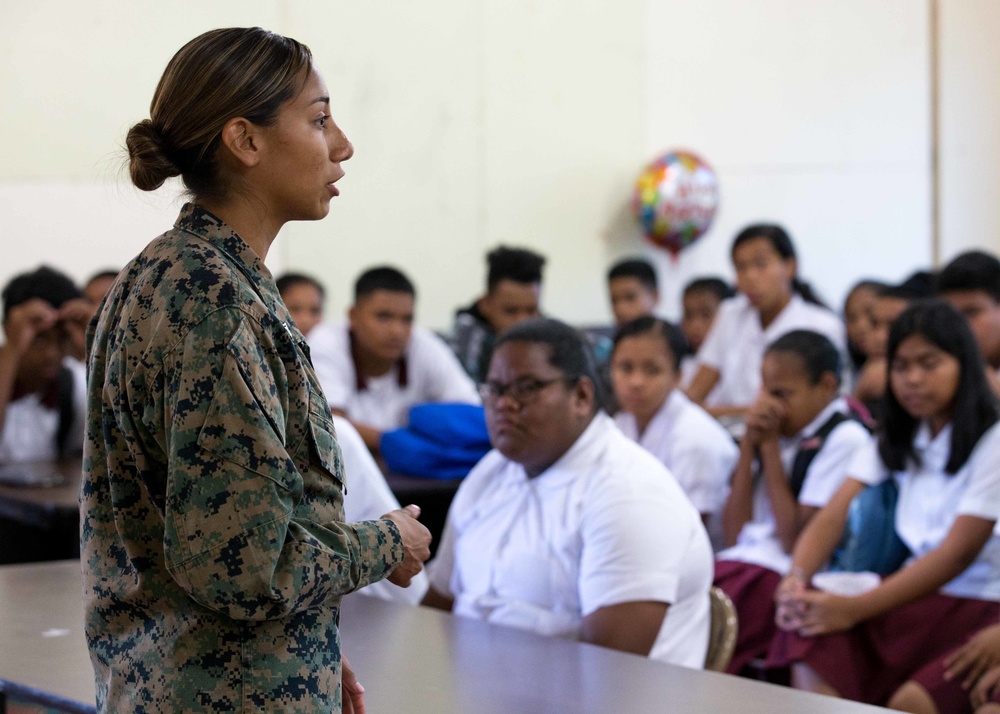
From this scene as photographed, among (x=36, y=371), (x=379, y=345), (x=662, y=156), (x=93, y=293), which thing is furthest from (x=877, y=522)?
(x=662, y=156)

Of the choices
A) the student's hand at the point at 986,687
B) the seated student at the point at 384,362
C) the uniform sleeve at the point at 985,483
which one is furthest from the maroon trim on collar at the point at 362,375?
the student's hand at the point at 986,687

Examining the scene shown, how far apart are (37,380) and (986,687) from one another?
2.89 m

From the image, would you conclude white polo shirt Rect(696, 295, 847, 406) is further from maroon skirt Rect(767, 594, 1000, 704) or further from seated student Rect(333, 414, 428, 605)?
seated student Rect(333, 414, 428, 605)

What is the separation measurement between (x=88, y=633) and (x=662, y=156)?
210 inches

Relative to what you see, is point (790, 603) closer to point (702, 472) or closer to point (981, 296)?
point (702, 472)

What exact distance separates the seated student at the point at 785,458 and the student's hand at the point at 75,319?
2.03m

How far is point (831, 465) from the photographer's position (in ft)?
9.14

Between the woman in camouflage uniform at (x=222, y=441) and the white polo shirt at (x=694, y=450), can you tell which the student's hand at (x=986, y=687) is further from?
the woman in camouflage uniform at (x=222, y=441)

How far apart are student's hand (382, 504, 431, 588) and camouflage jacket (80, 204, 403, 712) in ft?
0.05

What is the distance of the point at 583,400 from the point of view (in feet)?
6.87

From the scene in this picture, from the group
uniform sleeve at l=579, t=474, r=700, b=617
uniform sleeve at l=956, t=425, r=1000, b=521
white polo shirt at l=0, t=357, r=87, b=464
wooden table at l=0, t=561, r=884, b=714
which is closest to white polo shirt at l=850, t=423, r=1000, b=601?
uniform sleeve at l=956, t=425, r=1000, b=521

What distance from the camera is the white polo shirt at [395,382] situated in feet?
12.9

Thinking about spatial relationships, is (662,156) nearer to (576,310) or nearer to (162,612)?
(576,310)

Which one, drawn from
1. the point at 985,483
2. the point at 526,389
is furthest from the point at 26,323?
the point at 985,483
